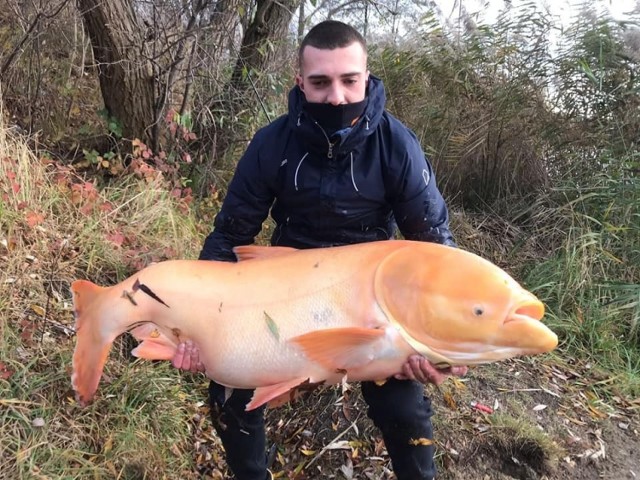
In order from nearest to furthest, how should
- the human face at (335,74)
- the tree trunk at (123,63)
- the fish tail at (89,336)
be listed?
the fish tail at (89,336) → the human face at (335,74) → the tree trunk at (123,63)

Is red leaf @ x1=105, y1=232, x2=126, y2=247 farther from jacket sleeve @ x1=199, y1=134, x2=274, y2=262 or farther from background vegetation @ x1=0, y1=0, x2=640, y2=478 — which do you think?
jacket sleeve @ x1=199, y1=134, x2=274, y2=262

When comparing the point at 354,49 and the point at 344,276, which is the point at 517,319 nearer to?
the point at 344,276

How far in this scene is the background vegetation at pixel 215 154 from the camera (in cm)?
272

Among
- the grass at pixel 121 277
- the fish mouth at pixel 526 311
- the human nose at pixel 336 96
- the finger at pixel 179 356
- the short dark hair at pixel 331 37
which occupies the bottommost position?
the grass at pixel 121 277

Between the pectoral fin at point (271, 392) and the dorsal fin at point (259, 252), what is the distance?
0.41 m

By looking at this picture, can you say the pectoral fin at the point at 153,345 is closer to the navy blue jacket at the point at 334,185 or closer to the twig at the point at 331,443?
the navy blue jacket at the point at 334,185

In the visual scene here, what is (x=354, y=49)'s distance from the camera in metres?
1.98

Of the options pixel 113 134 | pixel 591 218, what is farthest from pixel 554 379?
pixel 113 134

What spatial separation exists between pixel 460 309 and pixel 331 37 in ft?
3.47

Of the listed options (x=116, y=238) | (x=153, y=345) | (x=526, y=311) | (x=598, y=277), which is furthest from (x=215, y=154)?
(x=526, y=311)

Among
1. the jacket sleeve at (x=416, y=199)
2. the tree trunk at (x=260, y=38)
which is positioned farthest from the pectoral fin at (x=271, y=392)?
the tree trunk at (x=260, y=38)

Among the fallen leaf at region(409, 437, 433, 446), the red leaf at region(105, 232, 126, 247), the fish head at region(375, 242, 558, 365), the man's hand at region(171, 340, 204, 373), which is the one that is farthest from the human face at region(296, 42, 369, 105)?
the red leaf at region(105, 232, 126, 247)

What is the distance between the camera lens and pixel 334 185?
6.79 ft

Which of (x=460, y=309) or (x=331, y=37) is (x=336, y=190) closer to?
(x=331, y=37)
